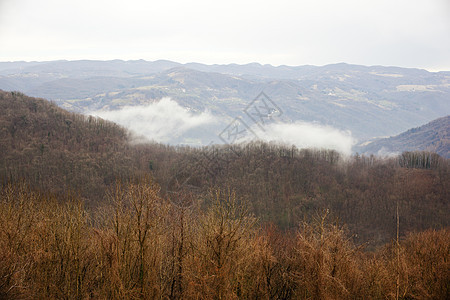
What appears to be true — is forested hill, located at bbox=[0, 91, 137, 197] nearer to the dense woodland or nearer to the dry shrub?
the dense woodland

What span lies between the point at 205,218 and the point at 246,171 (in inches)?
5169

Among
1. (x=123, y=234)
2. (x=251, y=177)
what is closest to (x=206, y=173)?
(x=251, y=177)

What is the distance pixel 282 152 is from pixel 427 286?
14989 centimetres

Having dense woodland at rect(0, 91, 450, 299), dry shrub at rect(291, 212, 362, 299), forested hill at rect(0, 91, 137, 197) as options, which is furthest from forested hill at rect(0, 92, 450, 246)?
dry shrub at rect(291, 212, 362, 299)

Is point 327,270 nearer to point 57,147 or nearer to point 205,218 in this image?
point 205,218

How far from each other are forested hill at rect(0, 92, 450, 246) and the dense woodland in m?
0.74

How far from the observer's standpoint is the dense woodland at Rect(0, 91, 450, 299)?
19.2 metres

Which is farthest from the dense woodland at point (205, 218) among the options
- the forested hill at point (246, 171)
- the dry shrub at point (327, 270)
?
the forested hill at point (246, 171)

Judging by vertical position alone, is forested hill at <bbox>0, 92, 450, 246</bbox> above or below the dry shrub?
below

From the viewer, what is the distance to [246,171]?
153 meters

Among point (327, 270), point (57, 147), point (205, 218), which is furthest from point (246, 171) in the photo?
point (327, 270)

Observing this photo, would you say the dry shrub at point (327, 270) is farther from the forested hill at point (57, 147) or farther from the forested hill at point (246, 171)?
the forested hill at point (57, 147)

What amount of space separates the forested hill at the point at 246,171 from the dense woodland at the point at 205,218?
0.74 metres

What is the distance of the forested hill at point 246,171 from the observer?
115688 mm
